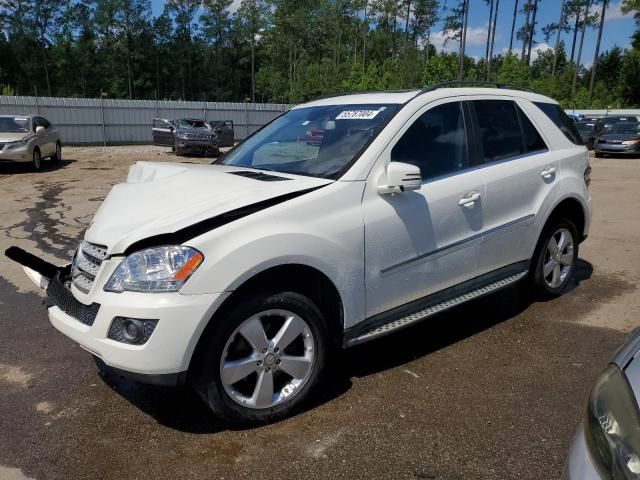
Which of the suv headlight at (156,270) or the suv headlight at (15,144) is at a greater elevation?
the suv headlight at (156,270)

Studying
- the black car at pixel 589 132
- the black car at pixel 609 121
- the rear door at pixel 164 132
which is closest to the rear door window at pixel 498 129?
the rear door at pixel 164 132

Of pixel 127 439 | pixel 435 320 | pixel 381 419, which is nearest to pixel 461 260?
pixel 435 320

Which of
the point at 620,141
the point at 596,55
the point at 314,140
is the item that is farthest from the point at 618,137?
the point at 596,55

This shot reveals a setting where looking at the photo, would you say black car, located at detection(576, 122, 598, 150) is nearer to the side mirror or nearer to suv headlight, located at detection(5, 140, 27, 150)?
suv headlight, located at detection(5, 140, 27, 150)

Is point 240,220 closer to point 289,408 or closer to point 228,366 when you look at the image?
point 228,366

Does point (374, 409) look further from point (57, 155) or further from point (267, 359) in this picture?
point (57, 155)

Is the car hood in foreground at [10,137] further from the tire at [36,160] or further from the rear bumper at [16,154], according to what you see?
the tire at [36,160]

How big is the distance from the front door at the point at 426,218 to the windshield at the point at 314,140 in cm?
22

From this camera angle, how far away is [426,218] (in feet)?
11.5

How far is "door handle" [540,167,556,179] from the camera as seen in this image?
4461 millimetres

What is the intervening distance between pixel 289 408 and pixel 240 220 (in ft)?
3.63

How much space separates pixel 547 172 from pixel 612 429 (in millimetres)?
3354

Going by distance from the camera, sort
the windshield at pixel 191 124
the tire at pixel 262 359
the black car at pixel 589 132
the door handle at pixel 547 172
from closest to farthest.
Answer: the tire at pixel 262 359 < the door handle at pixel 547 172 < the windshield at pixel 191 124 < the black car at pixel 589 132

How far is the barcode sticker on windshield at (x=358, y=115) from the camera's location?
364 cm
